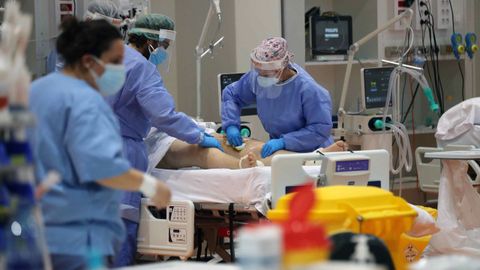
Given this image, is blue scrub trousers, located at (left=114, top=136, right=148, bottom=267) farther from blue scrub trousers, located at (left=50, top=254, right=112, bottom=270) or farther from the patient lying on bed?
blue scrub trousers, located at (left=50, top=254, right=112, bottom=270)

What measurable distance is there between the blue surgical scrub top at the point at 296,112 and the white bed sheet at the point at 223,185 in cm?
48

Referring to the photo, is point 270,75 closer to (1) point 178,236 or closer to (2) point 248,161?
(2) point 248,161

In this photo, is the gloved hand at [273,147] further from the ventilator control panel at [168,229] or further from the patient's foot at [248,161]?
the ventilator control panel at [168,229]

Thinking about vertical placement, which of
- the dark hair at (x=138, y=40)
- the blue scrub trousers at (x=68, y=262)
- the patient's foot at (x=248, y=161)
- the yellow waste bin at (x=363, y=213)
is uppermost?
the dark hair at (x=138, y=40)

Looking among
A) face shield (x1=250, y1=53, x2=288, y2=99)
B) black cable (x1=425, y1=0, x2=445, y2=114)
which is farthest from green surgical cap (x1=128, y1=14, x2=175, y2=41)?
black cable (x1=425, y1=0, x2=445, y2=114)

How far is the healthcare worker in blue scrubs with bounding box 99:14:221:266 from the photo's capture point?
3.99 metres

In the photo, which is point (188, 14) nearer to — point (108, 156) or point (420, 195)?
point (420, 195)

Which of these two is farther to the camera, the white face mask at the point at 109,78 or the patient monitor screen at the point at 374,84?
the patient monitor screen at the point at 374,84

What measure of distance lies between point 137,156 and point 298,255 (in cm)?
256

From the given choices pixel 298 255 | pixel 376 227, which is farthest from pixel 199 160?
pixel 298 255

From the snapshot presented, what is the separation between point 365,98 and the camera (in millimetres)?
5941

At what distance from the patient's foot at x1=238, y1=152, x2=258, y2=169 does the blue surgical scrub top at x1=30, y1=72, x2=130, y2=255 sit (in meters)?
1.67

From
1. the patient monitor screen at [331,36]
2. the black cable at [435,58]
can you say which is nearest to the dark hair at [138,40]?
the patient monitor screen at [331,36]

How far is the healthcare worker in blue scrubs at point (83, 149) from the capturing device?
92.7 inches
